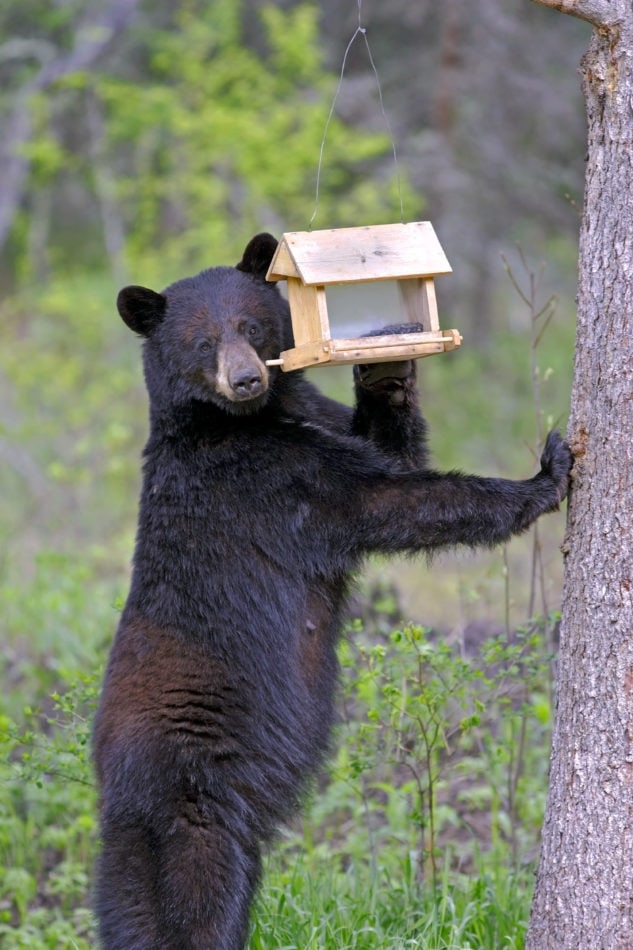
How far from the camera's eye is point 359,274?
357 cm

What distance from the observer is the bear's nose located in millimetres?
3793

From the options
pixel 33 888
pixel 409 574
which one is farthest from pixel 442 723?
pixel 409 574

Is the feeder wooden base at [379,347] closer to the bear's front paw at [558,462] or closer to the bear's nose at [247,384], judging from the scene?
the bear's nose at [247,384]

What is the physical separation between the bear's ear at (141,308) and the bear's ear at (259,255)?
0.34 metres

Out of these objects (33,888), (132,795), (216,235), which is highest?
(216,235)

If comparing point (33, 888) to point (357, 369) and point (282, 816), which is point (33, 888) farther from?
point (357, 369)

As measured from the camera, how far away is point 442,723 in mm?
4355

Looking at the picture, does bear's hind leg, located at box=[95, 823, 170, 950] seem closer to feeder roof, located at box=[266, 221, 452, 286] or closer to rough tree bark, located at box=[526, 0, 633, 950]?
rough tree bark, located at box=[526, 0, 633, 950]

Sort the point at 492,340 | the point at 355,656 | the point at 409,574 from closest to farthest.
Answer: the point at 355,656 < the point at 409,574 < the point at 492,340

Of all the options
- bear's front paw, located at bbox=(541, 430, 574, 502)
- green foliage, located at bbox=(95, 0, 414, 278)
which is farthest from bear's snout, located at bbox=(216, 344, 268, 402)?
green foliage, located at bbox=(95, 0, 414, 278)

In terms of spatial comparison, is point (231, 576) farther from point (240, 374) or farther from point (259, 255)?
point (259, 255)

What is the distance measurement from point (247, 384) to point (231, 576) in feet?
2.21

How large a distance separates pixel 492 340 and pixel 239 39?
18.1 feet

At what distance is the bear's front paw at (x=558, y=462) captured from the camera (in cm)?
353
